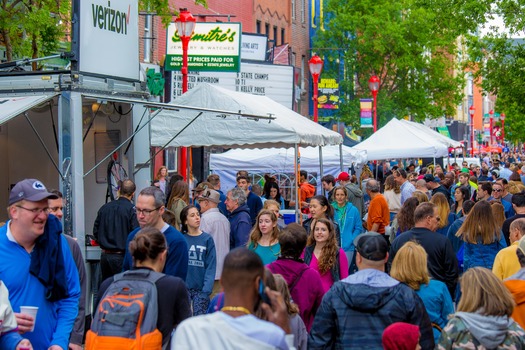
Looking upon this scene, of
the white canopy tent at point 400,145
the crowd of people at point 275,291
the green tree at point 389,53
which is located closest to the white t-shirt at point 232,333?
the crowd of people at point 275,291

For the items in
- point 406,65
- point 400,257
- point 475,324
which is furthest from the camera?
point 406,65

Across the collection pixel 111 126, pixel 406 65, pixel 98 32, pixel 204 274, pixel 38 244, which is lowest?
pixel 204 274

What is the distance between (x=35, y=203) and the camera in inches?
221

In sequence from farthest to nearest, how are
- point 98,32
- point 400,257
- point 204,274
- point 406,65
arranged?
point 406,65 < point 98,32 < point 204,274 < point 400,257

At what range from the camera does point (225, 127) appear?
1504 cm

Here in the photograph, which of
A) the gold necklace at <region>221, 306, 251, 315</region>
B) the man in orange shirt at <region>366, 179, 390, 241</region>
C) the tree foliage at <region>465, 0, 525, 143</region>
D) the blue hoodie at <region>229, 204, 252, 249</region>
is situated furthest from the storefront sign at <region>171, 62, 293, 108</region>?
the gold necklace at <region>221, 306, 251, 315</region>

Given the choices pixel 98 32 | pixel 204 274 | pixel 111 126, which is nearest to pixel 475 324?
pixel 204 274

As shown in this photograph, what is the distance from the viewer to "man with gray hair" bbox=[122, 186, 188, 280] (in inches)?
285

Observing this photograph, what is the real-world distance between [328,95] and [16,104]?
36526 mm

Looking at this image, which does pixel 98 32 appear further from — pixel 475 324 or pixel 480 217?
pixel 475 324

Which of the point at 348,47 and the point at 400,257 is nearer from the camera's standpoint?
the point at 400,257

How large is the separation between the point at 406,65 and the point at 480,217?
133ft

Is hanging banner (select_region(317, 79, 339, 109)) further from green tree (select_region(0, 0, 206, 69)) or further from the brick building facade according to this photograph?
green tree (select_region(0, 0, 206, 69))

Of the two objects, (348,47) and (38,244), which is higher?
(348,47)
